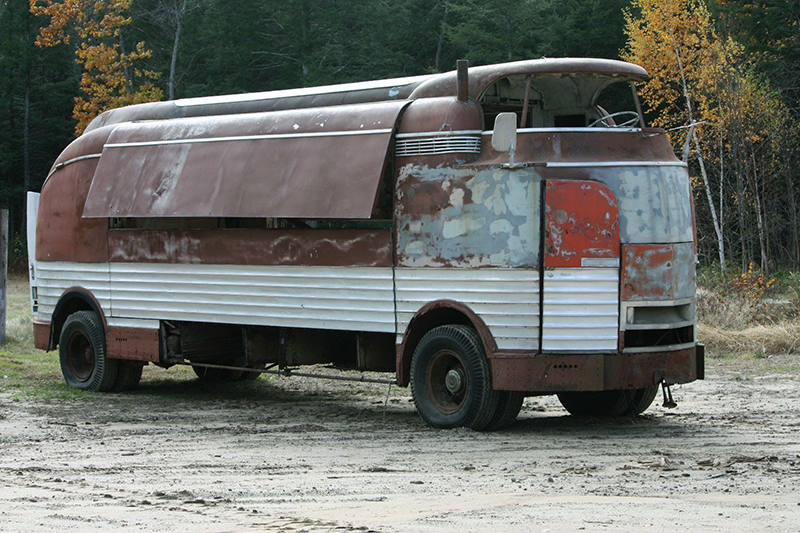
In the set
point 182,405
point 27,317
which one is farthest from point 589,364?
point 27,317

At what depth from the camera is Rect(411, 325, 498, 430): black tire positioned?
10.5 meters

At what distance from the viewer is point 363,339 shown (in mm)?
12031

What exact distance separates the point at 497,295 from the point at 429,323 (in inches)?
39.7

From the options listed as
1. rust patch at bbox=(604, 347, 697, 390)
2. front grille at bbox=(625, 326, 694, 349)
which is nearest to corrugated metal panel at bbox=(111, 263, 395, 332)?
rust patch at bbox=(604, 347, 697, 390)

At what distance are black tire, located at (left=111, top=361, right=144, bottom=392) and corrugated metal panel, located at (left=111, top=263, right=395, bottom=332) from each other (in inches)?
32.5

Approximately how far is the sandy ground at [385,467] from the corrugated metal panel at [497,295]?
95cm

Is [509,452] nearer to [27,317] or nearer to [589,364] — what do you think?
[589,364]

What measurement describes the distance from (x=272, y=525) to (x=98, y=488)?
2.04m

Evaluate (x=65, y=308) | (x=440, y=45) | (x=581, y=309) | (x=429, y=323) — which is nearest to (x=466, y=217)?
(x=429, y=323)

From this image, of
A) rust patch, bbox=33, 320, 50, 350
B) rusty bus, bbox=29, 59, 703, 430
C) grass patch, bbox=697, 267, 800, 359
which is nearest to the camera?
rusty bus, bbox=29, 59, 703, 430

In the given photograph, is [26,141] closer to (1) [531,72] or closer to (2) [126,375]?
(2) [126,375]

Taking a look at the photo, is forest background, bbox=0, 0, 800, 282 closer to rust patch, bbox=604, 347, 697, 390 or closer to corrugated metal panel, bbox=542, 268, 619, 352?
rust patch, bbox=604, 347, 697, 390

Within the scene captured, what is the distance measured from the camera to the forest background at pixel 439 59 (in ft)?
103

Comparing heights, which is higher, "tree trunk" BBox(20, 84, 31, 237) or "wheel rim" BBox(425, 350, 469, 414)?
"tree trunk" BBox(20, 84, 31, 237)
